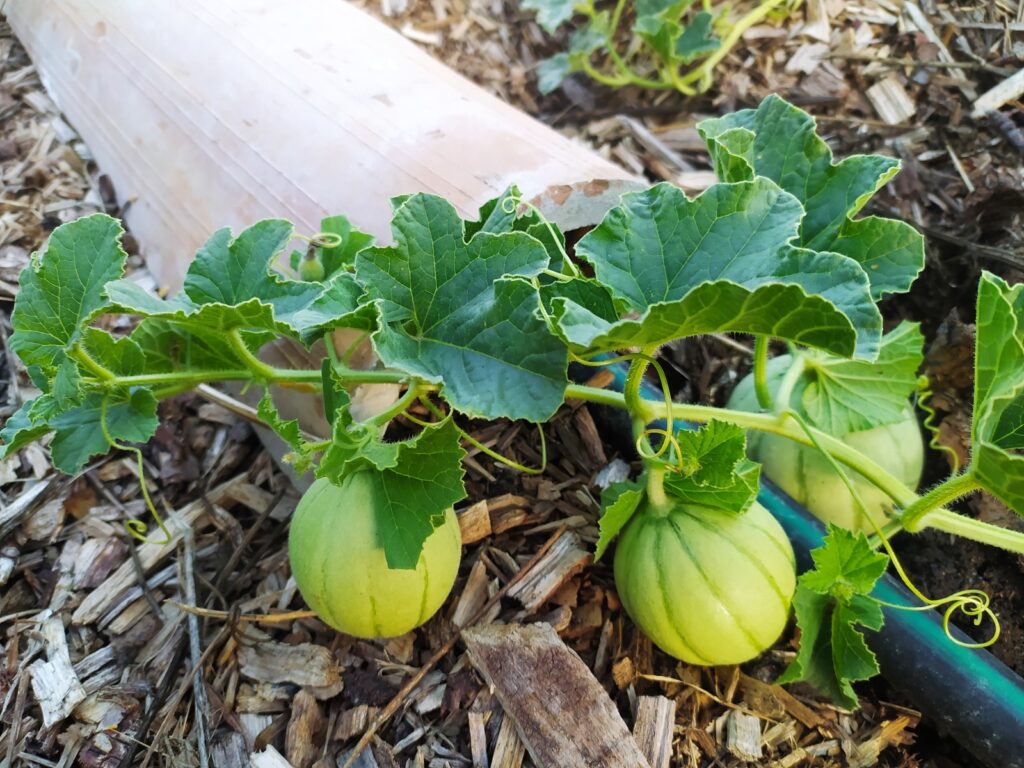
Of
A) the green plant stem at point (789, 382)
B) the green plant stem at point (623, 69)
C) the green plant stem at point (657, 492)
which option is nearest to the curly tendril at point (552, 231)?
the green plant stem at point (657, 492)

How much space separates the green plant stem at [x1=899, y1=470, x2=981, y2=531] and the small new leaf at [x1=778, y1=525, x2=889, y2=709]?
0.11 meters

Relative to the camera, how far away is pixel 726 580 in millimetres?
1312

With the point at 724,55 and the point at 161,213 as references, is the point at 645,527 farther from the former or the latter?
the point at 724,55

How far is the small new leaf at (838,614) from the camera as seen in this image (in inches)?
49.9

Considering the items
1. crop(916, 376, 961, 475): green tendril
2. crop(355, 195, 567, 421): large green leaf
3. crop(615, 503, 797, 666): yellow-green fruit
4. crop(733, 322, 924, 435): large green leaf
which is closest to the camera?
crop(355, 195, 567, 421): large green leaf

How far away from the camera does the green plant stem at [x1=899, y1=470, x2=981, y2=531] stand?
3.99 feet

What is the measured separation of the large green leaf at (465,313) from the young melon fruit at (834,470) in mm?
710

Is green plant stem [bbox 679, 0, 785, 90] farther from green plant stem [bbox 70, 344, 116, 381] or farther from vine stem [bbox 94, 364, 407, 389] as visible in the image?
green plant stem [bbox 70, 344, 116, 381]

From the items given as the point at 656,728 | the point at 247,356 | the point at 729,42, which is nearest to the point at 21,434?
the point at 247,356

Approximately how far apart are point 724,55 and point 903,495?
194 centimetres

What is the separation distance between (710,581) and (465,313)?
0.59 meters

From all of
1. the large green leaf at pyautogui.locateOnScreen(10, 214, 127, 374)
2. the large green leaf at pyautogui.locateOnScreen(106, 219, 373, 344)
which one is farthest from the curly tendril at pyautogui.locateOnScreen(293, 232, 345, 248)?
the large green leaf at pyautogui.locateOnScreen(10, 214, 127, 374)

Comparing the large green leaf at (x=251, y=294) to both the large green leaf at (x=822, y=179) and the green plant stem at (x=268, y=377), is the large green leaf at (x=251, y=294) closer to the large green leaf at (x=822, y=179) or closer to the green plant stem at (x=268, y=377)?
the green plant stem at (x=268, y=377)

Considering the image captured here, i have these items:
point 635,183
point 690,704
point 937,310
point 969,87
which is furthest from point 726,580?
point 969,87
